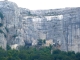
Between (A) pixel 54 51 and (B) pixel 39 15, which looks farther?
(B) pixel 39 15

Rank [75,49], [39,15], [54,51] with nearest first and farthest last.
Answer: [54,51]
[75,49]
[39,15]

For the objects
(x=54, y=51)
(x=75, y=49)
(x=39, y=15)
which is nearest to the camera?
(x=54, y=51)

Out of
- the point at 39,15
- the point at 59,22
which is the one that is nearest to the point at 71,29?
the point at 59,22

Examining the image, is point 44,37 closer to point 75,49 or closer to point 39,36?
point 39,36

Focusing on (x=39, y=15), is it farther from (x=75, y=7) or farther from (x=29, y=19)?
(x=75, y=7)

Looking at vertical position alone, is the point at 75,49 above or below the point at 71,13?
below

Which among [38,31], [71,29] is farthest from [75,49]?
[38,31]
